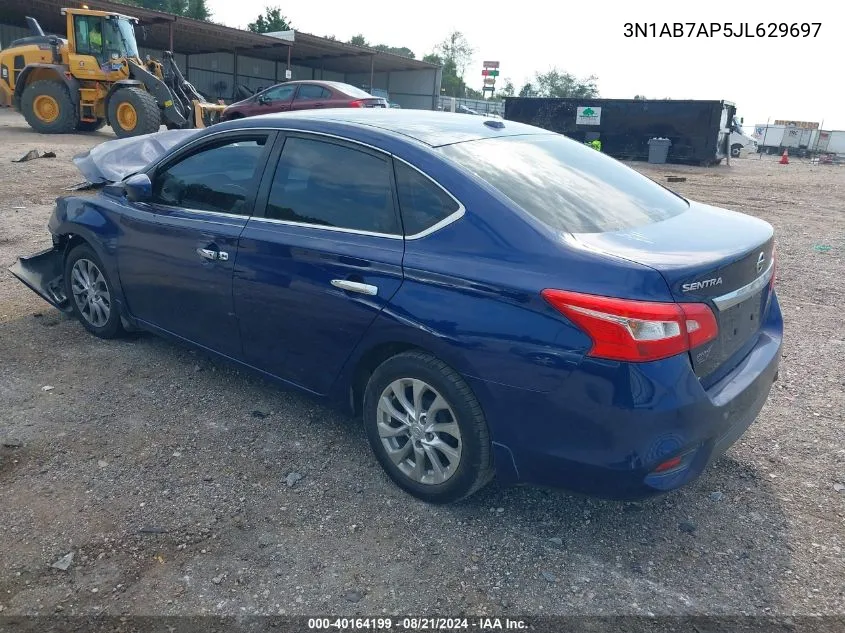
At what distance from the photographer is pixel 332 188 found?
320 centimetres

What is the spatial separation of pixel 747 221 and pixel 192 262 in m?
2.90

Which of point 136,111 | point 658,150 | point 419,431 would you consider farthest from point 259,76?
point 419,431

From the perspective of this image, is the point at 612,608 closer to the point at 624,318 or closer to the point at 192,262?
the point at 624,318

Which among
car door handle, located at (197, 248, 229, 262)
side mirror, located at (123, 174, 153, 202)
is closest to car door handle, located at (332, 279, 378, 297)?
car door handle, located at (197, 248, 229, 262)

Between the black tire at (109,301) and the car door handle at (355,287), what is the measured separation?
213 centimetres

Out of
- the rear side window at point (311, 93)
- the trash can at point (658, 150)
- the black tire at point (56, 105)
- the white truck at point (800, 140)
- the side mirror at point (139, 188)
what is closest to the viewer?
the side mirror at point (139, 188)

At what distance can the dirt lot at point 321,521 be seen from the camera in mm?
2457

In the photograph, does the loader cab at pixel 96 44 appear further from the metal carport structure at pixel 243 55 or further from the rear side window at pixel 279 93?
the rear side window at pixel 279 93

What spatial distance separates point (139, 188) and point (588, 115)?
2512cm

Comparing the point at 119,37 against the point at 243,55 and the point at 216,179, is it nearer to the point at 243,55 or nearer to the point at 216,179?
the point at 216,179

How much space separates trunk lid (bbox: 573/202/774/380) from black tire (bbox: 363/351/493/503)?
772 millimetres

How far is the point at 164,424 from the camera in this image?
3.62m

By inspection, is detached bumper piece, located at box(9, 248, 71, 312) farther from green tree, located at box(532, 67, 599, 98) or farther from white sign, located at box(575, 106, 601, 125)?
green tree, located at box(532, 67, 599, 98)

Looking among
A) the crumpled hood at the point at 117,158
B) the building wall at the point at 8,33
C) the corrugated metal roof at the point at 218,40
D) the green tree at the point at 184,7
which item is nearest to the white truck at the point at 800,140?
the corrugated metal roof at the point at 218,40
